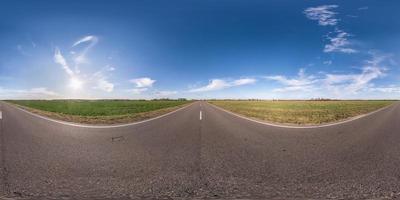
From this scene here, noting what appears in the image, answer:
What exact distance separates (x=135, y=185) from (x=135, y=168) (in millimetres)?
1242

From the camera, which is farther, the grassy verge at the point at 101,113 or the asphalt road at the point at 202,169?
the grassy verge at the point at 101,113

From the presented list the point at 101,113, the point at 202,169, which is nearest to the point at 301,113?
the point at 101,113

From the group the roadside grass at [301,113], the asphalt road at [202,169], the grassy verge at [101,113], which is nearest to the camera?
the asphalt road at [202,169]

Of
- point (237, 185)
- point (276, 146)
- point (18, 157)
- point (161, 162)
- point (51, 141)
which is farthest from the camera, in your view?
point (51, 141)

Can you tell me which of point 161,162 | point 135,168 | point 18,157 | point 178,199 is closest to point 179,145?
point 161,162

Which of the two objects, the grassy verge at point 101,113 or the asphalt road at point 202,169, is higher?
the grassy verge at point 101,113

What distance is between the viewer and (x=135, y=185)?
16.2 feet

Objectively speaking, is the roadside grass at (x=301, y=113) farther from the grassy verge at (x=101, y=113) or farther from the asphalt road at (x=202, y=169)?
the asphalt road at (x=202, y=169)

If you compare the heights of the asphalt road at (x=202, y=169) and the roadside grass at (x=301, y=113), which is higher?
the roadside grass at (x=301, y=113)

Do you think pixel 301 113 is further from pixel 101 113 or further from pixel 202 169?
pixel 202 169

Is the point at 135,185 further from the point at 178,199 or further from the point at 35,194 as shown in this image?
the point at 35,194

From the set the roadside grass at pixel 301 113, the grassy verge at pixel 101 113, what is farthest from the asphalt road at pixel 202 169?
the grassy verge at pixel 101 113

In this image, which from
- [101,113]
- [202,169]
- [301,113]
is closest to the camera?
[202,169]

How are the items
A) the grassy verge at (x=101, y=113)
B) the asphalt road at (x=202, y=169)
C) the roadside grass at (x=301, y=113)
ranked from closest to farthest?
the asphalt road at (x=202, y=169) < the roadside grass at (x=301, y=113) < the grassy verge at (x=101, y=113)
